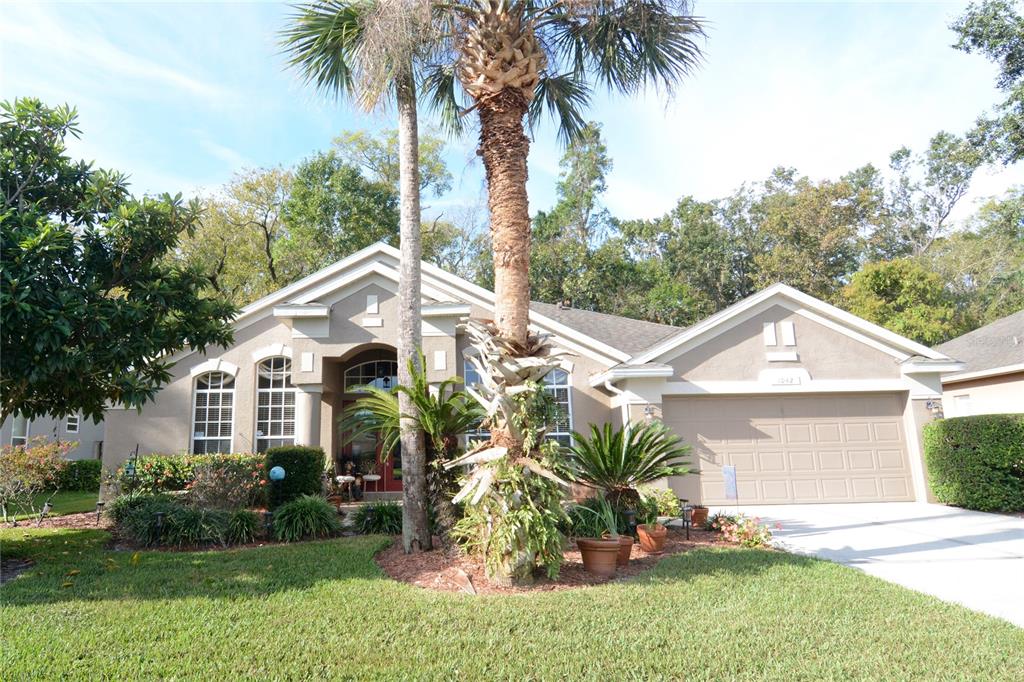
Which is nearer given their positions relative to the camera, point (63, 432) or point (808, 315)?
point (808, 315)

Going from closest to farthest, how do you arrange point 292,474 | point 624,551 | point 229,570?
point 229,570, point 624,551, point 292,474

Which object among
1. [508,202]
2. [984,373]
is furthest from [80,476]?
[984,373]

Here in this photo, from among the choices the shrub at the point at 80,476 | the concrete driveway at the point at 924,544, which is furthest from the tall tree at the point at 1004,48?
the shrub at the point at 80,476

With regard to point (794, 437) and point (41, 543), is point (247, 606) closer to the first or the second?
point (41, 543)

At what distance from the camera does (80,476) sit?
800 inches

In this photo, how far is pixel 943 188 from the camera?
33.0 metres

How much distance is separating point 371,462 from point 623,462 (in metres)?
8.74

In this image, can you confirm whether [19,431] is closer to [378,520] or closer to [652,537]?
[378,520]

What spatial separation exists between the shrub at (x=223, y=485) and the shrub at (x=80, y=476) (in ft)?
44.3

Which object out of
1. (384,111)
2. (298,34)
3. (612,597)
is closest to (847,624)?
(612,597)

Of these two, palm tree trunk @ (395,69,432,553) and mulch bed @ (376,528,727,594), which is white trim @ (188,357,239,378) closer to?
palm tree trunk @ (395,69,432,553)

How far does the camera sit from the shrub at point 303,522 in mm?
9250

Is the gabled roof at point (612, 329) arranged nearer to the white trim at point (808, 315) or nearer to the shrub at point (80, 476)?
the white trim at point (808, 315)

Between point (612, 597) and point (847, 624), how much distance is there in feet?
6.95
